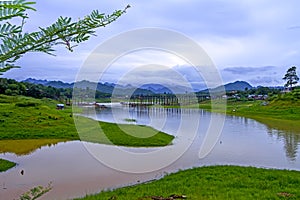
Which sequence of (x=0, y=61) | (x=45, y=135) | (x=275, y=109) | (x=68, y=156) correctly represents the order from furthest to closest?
(x=275, y=109), (x=45, y=135), (x=68, y=156), (x=0, y=61)

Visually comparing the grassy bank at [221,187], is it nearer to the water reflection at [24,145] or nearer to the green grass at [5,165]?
the green grass at [5,165]

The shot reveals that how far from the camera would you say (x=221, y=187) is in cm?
848

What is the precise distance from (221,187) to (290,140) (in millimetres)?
13320

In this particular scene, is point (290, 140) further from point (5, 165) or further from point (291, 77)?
point (291, 77)

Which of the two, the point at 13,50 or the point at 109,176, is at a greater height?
the point at 13,50

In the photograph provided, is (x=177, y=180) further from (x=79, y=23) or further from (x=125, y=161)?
(x=79, y=23)

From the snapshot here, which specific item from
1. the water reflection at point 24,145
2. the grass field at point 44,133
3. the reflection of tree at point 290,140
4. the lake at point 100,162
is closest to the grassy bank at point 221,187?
the lake at point 100,162

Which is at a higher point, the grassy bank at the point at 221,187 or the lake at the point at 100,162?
the grassy bank at the point at 221,187

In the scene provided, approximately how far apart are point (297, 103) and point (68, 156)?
114 feet

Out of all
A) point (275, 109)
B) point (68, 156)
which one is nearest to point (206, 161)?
point (68, 156)

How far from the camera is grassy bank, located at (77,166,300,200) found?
7.50 metres

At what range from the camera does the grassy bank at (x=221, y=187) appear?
295 inches

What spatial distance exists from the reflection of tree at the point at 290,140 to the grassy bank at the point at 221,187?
569cm

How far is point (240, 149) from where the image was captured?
54.7ft
